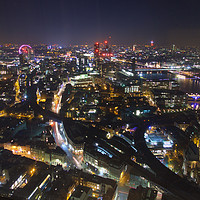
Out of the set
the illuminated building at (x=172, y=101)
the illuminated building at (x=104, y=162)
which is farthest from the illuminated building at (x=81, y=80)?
the illuminated building at (x=104, y=162)

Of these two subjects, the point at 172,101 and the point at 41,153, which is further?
the point at 172,101

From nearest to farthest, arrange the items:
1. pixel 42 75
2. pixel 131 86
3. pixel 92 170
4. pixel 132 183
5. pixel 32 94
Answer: pixel 132 183, pixel 92 170, pixel 32 94, pixel 131 86, pixel 42 75

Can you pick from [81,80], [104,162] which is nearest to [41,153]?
[104,162]

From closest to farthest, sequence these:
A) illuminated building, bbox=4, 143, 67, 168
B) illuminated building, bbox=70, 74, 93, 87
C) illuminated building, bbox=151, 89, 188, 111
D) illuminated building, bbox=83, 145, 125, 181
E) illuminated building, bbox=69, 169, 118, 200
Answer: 1. illuminated building, bbox=69, 169, 118, 200
2. illuminated building, bbox=83, 145, 125, 181
3. illuminated building, bbox=4, 143, 67, 168
4. illuminated building, bbox=151, 89, 188, 111
5. illuminated building, bbox=70, 74, 93, 87

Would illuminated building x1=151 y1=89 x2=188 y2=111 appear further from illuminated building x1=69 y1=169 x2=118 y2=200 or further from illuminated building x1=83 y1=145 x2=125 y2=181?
illuminated building x1=69 y1=169 x2=118 y2=200

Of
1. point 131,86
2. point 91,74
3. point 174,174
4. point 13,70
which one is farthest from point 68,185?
point 13,70

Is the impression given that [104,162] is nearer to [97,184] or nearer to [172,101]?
[97,184]

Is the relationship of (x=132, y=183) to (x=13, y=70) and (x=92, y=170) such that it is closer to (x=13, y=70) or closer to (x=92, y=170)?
(x=92, y=170)

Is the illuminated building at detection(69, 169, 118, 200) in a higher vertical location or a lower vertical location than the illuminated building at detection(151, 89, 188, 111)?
lower

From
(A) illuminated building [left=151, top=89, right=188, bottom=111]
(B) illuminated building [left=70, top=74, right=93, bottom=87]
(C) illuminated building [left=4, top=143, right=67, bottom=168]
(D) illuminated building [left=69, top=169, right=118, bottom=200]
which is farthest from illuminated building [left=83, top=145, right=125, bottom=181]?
(B) illuminated building [left=70, top=74, right=93, bottom=87]

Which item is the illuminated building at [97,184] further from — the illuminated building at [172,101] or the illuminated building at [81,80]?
the illuminated building at [81,80]

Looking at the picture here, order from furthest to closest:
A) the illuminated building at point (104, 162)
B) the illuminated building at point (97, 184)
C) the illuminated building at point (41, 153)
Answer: the illuminated building at point (41, 153) < the illuminated building at point (104, 162) < the illuminated building at point (97, 184)
